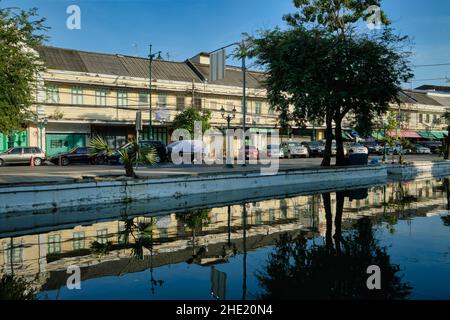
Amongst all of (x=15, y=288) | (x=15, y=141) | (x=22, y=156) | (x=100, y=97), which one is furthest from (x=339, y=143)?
(x=15, y=141)

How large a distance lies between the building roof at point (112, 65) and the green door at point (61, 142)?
558 cm

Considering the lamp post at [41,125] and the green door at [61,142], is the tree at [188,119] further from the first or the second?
the lamp post at [41,125]

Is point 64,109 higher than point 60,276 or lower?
higher

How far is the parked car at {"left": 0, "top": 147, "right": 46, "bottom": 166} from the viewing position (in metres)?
27.7

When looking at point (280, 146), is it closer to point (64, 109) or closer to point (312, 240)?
point (64, 109)

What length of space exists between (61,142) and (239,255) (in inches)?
1198

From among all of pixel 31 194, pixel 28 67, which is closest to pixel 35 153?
pixel 28 67

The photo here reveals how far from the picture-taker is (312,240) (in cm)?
872

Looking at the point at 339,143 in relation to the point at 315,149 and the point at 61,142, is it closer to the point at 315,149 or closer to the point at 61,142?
the point at 315,149

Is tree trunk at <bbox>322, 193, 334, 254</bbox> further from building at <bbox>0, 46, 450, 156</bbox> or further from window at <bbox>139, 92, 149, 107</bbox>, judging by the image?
window at <bbox>139, 92, 149, 107</bbox>

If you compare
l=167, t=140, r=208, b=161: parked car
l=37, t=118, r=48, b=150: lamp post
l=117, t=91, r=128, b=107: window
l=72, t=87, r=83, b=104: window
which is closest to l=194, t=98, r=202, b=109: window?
l=117, t=91, r=128, b=107: window

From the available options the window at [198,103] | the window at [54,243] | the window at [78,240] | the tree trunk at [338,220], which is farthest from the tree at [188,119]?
the window at [54,243]

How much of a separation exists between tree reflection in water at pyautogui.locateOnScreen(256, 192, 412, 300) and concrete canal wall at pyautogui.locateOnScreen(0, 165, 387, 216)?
5930mm

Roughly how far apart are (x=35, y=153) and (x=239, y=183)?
18265 mm
